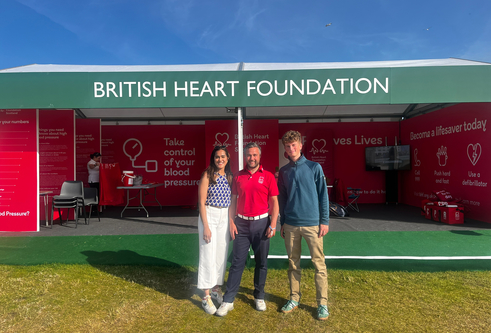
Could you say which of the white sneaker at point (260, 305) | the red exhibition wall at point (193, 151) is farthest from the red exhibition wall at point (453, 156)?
the white sneaker at point (260, 305)

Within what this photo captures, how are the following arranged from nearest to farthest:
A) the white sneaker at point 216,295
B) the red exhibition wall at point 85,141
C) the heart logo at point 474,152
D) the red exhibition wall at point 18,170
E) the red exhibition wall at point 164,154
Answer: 1. the white sneaker at point 216,295
2. the red exhibition wall at point 18,170
3. the heart logo at point 474,152
4. the red exhibition wall at point 85,141
5. the red exhibition wall at point 164,154

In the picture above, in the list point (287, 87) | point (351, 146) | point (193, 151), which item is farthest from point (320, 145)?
point (287, 87)

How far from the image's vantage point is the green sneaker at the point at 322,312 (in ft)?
7.78

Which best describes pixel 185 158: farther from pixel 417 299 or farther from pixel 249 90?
pixel 417 299

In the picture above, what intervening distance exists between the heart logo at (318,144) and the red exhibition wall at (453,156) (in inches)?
87.2

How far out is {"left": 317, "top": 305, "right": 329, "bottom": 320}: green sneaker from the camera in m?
2.37

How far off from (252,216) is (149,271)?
1.71m

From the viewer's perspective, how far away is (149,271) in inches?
136

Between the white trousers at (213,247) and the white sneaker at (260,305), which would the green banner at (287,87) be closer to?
the white trousers at (213,247)

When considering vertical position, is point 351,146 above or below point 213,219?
above

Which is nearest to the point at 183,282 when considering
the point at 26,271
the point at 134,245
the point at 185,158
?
the point at 134,245

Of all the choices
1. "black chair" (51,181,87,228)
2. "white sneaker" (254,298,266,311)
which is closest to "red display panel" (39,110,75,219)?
"black chair" (51,181,87,228)

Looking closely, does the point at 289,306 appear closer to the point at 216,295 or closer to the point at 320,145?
the point at 216,295

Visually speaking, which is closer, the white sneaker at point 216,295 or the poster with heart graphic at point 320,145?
the white sneaker at point 216,295
